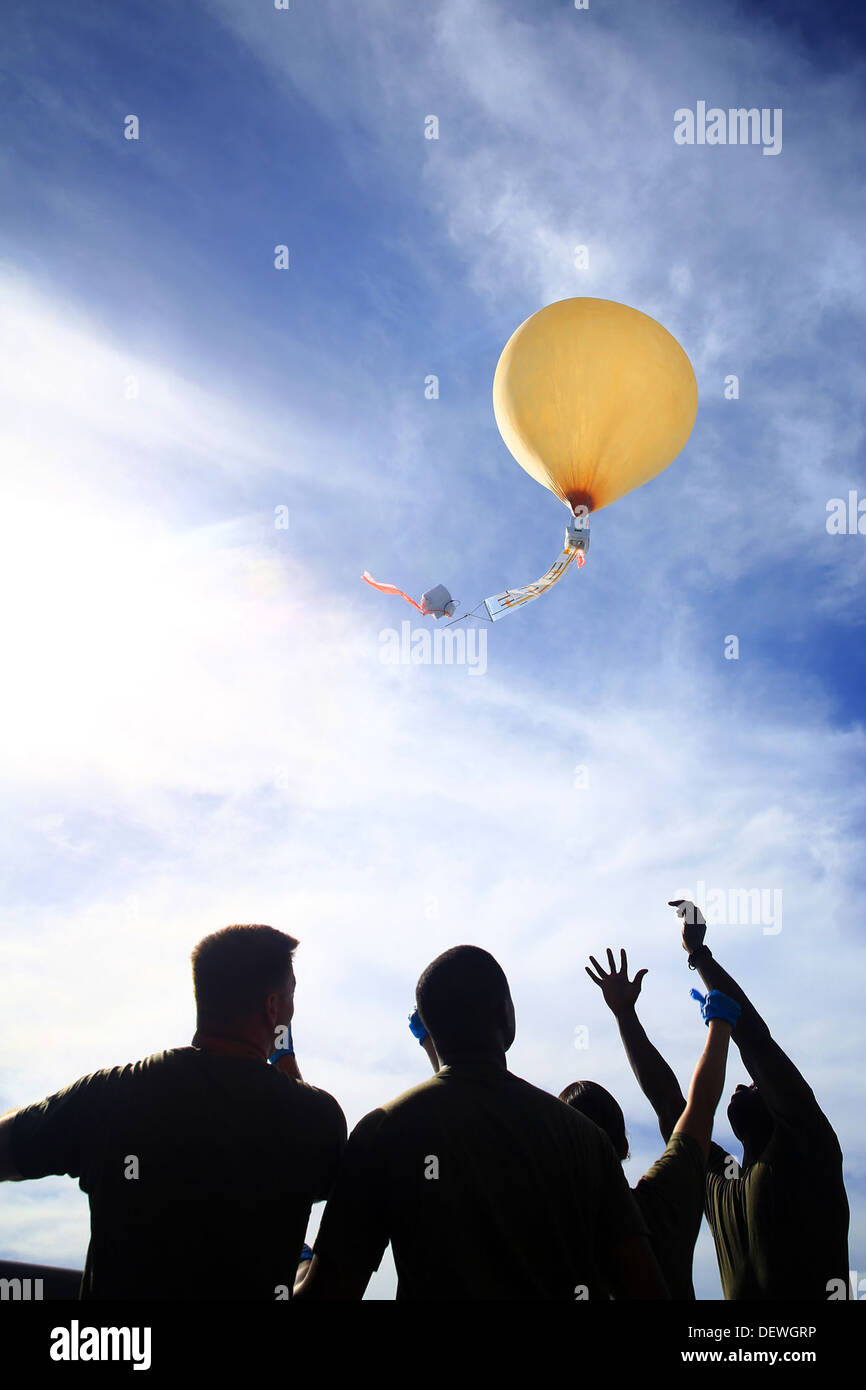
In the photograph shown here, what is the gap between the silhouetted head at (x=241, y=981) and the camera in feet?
10.0

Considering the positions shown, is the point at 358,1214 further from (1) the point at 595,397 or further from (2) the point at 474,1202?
(1) the point at 595,397

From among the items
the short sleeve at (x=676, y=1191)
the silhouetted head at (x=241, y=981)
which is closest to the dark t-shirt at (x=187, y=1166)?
the silhouetted head at (x=241, y=981)

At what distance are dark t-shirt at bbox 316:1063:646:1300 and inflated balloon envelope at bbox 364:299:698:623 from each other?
6126mm

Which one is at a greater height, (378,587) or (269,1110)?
(378,587)

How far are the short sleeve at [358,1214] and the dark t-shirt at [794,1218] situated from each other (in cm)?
198

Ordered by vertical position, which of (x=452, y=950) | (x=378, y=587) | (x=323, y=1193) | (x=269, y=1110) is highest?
(x=378, y=587)

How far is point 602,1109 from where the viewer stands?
407 centimetres

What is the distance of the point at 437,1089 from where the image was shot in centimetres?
285

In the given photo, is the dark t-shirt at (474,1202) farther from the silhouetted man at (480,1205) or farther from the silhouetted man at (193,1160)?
the silhouetted man at (193,1160)
